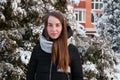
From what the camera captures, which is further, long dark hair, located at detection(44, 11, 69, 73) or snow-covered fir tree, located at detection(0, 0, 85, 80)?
snow-covered fir tree, located at detection(0, 0, 85, 80)

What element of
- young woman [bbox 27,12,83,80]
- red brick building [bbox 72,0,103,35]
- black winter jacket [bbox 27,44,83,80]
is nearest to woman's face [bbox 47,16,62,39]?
young woman [bbox 27,12,83,80]

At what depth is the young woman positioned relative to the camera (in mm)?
3521

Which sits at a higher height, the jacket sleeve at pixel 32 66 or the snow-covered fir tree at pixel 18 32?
the snow-covered fir tree at pixel 18 32

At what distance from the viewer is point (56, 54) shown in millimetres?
3521

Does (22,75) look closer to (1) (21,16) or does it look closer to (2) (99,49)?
(1) (21,16)

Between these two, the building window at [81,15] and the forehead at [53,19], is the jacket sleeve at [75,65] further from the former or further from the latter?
the building window at [81,15]

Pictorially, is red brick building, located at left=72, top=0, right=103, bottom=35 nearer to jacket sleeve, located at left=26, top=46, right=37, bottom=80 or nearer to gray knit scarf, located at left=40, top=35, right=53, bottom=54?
jacket sleeve, located at left=26, top=46, right=37, bottom=80

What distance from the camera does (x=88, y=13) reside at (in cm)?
4681

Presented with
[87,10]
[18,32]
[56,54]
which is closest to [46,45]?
[56,54]

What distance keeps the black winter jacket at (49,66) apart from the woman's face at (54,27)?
0.17 meters

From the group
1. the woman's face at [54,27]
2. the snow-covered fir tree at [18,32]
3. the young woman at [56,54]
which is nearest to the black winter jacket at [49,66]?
the young woman at [56,54]

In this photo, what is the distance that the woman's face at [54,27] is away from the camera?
11.5 ft

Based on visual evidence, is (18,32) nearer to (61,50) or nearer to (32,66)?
(32,66)

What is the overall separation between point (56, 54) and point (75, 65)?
0.68 ft
